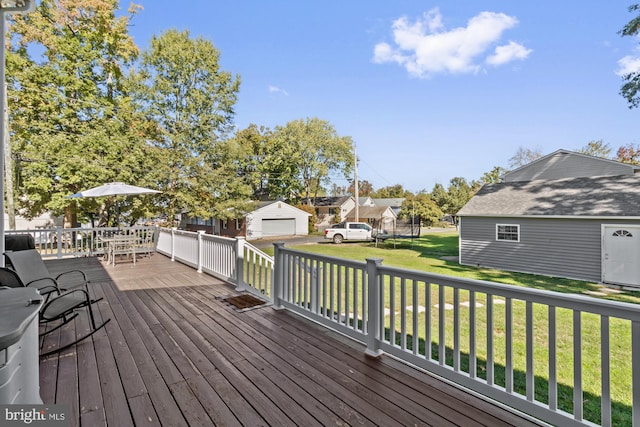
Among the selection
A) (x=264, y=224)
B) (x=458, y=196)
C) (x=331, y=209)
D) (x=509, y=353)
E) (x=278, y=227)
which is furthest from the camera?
(x=458, y=196)

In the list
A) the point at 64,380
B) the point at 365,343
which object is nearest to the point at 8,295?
the point at 64,380

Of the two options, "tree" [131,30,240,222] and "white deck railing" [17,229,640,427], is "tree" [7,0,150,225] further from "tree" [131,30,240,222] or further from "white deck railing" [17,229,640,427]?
"white deck railing" [17,229,640,427]

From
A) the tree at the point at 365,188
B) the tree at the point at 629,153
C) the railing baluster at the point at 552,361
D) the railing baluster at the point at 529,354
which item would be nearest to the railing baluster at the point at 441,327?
the railing baluster at the point at 529,354

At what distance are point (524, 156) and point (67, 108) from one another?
1371 inches

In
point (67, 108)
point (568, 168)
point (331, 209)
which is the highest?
point (67, 108)

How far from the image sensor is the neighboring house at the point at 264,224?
24.6 m

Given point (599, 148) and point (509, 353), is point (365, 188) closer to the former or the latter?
point (599, 148)

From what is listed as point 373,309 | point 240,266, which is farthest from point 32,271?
point 373,309

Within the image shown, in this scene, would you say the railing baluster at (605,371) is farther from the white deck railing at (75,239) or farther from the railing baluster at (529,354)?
the white deck railing at (75,239)

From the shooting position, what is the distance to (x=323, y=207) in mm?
35531

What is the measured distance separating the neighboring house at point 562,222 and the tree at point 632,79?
3163 mm

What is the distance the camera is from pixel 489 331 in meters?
2.05

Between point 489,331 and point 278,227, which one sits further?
point 278,227

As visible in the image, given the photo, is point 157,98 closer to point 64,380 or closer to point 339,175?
point 64,380
